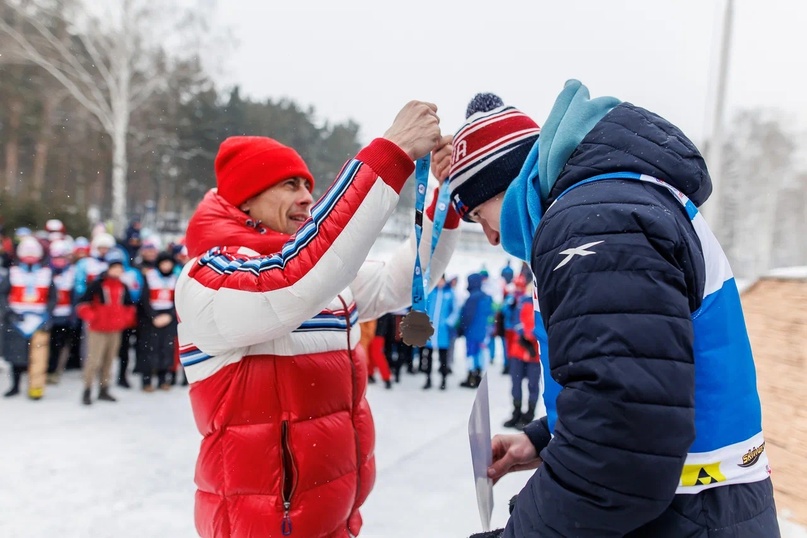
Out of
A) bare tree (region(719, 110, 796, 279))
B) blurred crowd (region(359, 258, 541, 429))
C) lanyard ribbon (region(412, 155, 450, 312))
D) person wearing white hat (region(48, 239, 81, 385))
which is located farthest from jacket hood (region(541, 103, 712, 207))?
bare tree (region(719, 110, 796, 279))

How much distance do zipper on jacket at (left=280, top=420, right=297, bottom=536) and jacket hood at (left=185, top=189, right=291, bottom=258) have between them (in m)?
0.52

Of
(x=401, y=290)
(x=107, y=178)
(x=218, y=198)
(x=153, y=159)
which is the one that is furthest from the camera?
(x=107, y=178)

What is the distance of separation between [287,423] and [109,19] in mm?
15770

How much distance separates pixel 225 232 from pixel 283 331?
1.26ft

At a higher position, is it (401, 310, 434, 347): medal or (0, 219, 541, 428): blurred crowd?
(401, 310, 434, 347): medal

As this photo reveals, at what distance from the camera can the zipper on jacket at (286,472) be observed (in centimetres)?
157

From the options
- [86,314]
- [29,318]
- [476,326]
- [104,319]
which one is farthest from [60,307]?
[476,326]

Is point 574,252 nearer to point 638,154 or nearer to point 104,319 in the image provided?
point 638,154

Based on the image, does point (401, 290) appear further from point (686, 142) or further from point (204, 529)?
point (686, 142)

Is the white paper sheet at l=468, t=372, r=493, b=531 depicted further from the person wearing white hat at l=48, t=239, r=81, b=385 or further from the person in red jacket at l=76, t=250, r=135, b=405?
the person wearing white hat at l=48, t=239, r=81, b=385

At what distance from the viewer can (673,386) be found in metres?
0.77

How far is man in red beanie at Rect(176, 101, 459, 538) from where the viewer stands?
4.42 ft

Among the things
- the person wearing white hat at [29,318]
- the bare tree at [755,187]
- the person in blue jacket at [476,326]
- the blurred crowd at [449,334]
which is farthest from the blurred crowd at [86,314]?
the bare tree at [755,187]

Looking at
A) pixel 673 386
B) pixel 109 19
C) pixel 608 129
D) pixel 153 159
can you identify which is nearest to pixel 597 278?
pixel 673 386
